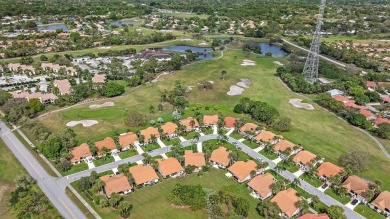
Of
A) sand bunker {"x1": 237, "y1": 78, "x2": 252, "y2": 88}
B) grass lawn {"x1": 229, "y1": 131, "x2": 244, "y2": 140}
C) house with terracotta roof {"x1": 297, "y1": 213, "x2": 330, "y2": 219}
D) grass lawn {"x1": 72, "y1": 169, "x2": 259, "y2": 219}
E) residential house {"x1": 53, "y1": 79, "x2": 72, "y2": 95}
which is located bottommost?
sand bunker {"x1": 237, "y1": 78, "x2": 252, "y2": 88}

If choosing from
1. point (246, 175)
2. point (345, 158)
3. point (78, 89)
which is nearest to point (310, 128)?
point (345, 158)

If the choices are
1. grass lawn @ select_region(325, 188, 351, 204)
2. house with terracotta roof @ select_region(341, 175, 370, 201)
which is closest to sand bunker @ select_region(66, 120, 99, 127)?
grass lawn @ select_region(325, 188, 351, 204)

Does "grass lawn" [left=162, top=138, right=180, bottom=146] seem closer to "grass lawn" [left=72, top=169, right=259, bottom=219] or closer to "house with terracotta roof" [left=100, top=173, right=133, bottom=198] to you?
"grass lawn" [left=72, top=169, right=259, bottom=219]

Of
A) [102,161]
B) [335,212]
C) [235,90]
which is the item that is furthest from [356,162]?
[102,161]

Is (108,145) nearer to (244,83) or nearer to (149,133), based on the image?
(149,133)

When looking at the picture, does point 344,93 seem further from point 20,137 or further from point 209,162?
point 20,137
